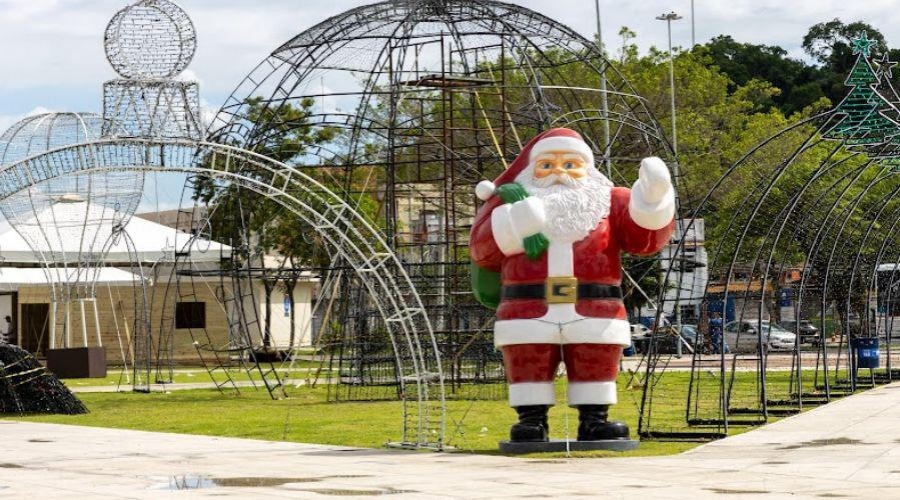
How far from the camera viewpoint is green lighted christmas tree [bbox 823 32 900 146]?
1975 cm

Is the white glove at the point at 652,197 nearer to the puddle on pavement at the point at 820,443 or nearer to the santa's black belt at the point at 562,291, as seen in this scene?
the santa's black belt at the point at 562,291

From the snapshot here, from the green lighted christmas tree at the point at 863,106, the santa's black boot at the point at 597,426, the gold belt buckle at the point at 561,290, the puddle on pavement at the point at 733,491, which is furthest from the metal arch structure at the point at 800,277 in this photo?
the puddle on pavement at the point at 733,491

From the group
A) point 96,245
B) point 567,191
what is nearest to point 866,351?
point 567,191

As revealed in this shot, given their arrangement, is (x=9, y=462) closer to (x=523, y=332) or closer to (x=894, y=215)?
(x=523, y=332)

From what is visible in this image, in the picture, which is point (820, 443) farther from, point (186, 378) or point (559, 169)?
point (186, 378)

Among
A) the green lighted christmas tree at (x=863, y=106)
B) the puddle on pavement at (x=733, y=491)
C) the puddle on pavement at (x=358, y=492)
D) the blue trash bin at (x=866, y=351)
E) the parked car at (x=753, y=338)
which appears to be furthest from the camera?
the parked car at (x=753, y=338)

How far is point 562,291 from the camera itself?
A: 16.7 meters

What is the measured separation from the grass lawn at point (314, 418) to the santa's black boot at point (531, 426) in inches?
17.9

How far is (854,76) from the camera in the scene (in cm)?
1972

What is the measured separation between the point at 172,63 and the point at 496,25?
7.55 meters

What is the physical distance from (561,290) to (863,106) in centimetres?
584

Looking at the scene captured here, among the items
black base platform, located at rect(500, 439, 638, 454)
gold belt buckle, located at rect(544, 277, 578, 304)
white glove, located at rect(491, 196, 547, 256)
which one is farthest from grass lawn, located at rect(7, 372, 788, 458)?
white glove, located at rect(491, 196, 547, 256)

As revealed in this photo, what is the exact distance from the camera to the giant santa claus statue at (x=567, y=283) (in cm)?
1669

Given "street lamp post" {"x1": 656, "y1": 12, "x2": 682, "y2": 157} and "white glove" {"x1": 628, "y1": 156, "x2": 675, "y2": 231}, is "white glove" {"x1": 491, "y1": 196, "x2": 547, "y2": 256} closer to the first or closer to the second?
"white glove" {"x1": 628, "y1": 156, "x2": 675, "y2": 231}
